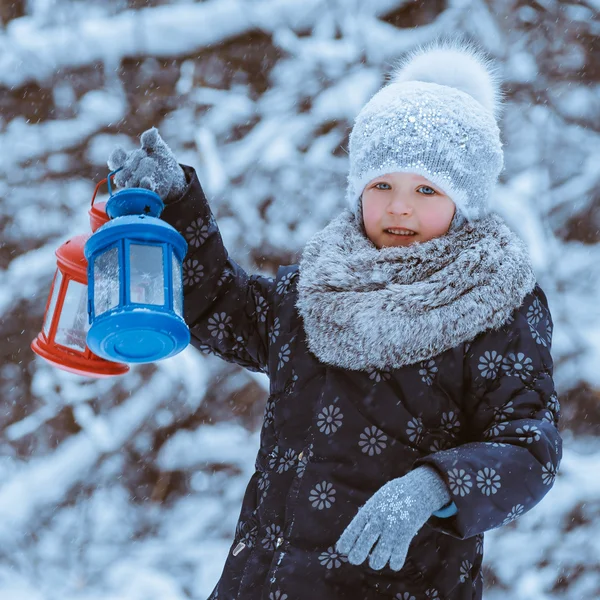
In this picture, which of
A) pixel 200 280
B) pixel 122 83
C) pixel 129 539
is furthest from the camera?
pixel 122 83

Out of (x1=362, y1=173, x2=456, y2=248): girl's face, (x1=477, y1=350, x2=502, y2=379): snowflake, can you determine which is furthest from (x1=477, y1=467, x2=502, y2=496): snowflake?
(x1=362, y1=173, x2=456, y2=248): girl's face

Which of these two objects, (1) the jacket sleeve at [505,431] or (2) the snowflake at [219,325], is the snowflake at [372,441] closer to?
(1) the jacket sleeve at [505,431]

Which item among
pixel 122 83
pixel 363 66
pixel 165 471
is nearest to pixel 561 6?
pixel 363 66

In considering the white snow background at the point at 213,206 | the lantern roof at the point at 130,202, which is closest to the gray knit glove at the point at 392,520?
the lantern roof at the point at 130,202

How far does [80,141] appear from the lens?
11.3 ft

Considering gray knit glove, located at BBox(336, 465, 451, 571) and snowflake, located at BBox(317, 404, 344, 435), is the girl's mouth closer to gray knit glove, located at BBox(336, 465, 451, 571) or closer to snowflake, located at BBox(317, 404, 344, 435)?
snowflake, located at BBox(317, 404, 344, 435)

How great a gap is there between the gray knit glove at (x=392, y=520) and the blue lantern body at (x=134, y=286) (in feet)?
1.19

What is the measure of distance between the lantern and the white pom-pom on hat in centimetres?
68

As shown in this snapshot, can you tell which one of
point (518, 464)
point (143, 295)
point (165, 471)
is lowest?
point (518, 464)

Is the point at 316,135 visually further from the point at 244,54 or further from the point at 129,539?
the point at 129,539

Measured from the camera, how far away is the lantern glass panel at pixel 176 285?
142cm

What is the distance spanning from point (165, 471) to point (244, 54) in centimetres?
165

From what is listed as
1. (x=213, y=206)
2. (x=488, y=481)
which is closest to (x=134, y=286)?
(x=488, y=481)

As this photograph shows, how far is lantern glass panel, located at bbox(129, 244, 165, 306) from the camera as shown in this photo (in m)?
1.35
